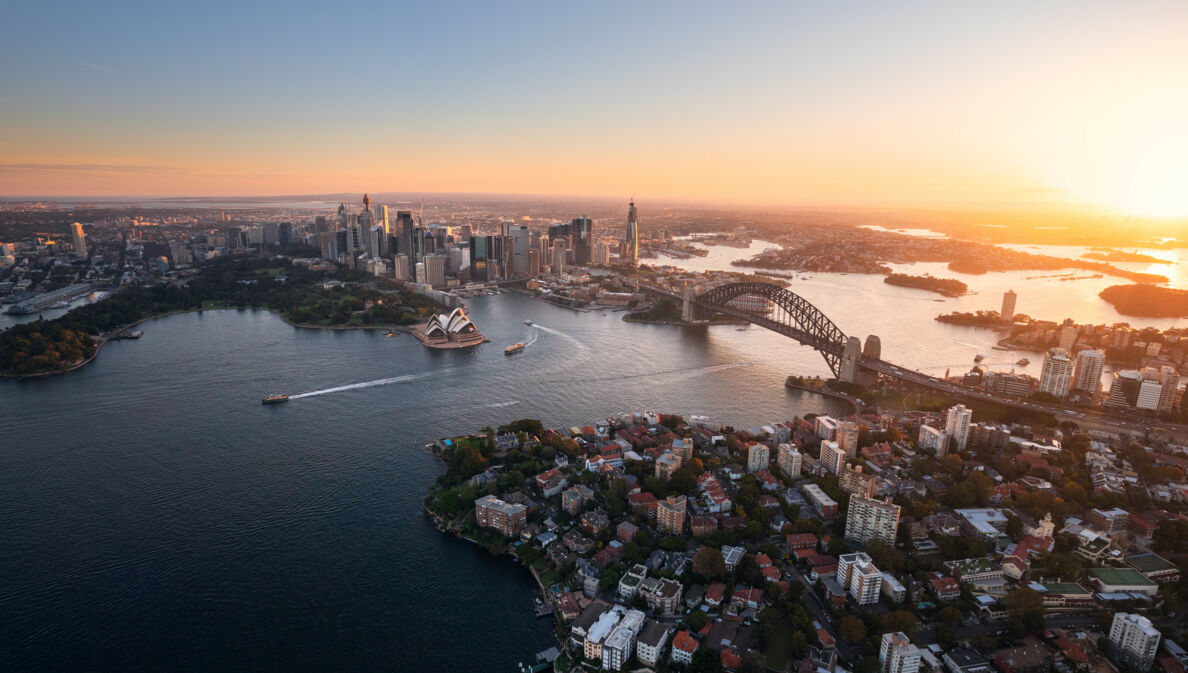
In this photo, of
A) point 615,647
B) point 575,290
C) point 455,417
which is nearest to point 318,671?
point 615,647

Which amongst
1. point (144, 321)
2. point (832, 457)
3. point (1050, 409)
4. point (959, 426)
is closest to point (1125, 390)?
point (1050, 409)

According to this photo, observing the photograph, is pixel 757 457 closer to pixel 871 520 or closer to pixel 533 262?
pixel 871 520

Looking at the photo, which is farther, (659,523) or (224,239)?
(224,239)

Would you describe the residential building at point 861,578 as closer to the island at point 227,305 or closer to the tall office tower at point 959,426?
the tall office tower at point 959,426

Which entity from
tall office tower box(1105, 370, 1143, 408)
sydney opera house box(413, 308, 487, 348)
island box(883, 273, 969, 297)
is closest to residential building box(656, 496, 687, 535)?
sydney opera house box(413, 308, 487, 348)

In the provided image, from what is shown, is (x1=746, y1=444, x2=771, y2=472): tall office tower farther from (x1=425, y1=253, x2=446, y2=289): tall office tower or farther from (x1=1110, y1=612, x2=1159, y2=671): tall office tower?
(x1=425, y1=253, x2=446, y2=289): tall office tower

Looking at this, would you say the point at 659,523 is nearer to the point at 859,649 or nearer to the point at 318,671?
the point at 859,649

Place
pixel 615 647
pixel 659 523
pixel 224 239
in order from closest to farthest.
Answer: pixel 615 647 < pixel 659 523 < pixel 224 239
